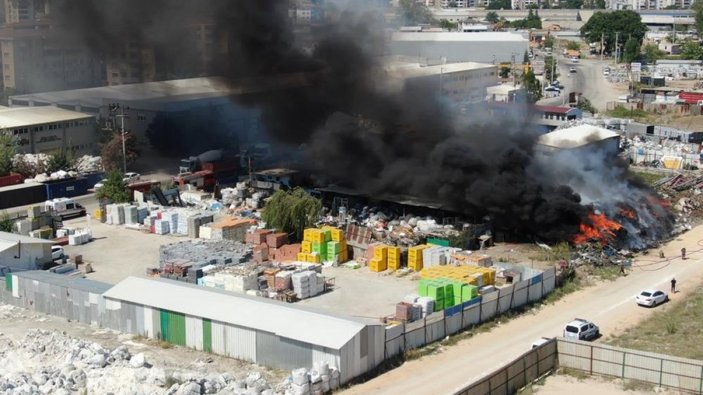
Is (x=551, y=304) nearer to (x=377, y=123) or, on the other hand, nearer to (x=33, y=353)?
(x=33, y=353)

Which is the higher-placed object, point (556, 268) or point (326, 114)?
point (326, 114)

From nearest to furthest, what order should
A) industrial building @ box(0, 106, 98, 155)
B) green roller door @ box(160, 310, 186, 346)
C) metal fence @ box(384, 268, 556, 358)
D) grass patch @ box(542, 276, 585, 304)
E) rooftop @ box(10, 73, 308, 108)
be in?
1. metal fence @ box(384, 268, 556, 358)
2. green roller door @ box(160, 310, 186, 346)
3. grass patch @ box(542, 276, 585, 304)
4. industrial building @ box(0, 106, 98, 155)
5. rooftop @ box(10, 73, 308, 108)

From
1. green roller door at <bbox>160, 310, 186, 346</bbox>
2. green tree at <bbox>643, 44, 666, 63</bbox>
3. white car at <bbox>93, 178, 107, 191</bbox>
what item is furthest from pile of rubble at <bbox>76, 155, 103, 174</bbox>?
green tree at <bbox>643, 44, 666, 63</bbox>

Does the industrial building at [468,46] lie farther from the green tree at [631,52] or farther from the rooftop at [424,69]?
the green tree at [631,52]

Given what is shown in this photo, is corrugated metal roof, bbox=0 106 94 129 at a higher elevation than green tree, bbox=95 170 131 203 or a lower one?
higher

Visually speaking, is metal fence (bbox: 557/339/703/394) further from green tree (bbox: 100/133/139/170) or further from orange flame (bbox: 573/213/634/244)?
green tree (bbox: 100/133/139/170)

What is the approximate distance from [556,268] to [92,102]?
2622cm

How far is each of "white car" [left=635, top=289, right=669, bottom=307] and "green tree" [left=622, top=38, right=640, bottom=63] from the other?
175ft

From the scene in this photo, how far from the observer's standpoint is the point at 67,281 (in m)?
20.2

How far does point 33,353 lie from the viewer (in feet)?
55.9

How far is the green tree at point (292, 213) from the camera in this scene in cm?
2508

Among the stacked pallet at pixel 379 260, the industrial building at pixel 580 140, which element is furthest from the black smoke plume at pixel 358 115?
the stacked pallet at pixel 379 260

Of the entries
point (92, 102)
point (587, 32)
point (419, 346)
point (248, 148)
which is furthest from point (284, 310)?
point (587, 32)

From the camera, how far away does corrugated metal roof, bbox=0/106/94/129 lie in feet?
120
